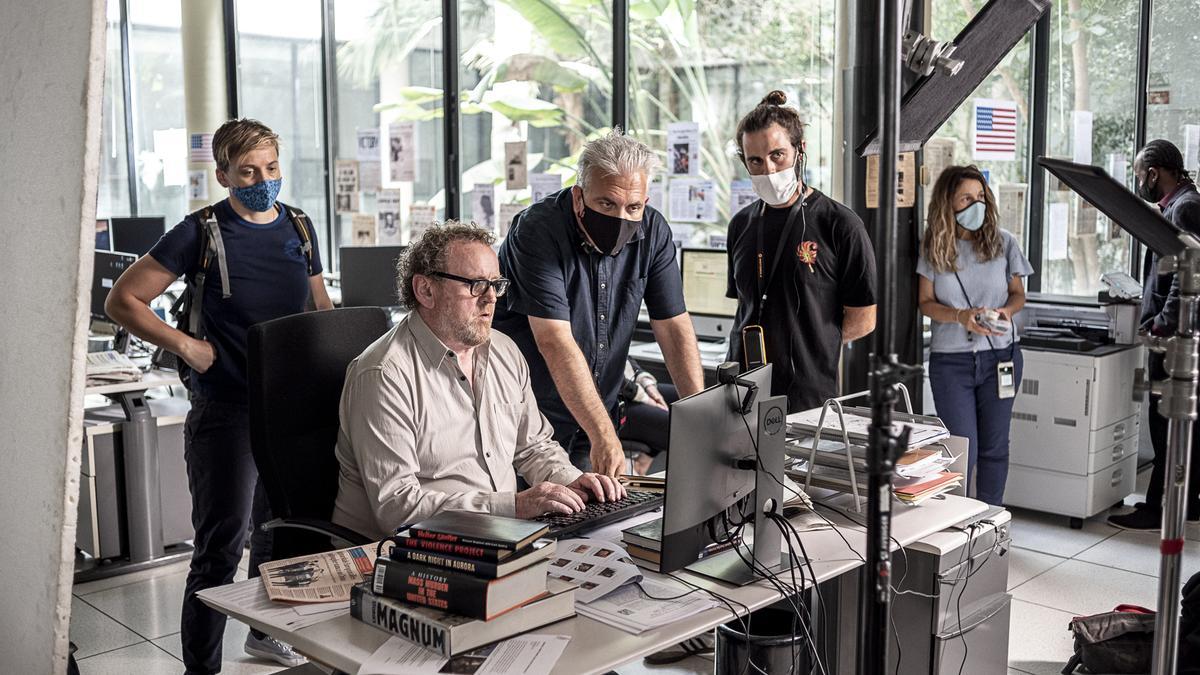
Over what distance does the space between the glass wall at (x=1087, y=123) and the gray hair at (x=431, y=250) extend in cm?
409

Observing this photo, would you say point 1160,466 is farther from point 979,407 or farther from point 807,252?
point 807,252

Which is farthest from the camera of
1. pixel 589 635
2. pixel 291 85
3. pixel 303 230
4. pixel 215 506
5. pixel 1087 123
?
pixel 291 85

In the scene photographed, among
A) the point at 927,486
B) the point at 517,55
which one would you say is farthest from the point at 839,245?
the point at 517,55

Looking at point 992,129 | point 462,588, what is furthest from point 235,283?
point 992,129

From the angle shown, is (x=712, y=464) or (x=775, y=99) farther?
(x=775, y=99)

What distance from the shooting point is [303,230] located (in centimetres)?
329

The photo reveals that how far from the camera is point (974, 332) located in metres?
4.32

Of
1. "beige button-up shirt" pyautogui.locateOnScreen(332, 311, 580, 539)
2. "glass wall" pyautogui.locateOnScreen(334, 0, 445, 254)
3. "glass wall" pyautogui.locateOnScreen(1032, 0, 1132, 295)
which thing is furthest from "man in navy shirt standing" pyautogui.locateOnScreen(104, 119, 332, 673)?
"glass wall" pyautogui.locateOnScreen(1032, 0, 1132, 295)

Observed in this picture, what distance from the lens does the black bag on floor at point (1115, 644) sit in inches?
121

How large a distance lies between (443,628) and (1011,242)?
3473 mm

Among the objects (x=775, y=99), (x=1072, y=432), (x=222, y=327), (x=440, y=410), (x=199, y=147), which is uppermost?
(x=199, y=147)

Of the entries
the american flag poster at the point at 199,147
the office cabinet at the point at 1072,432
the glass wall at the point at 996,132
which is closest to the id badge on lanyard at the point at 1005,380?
the office cabinet at the point at 1072,432

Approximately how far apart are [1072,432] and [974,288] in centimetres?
80

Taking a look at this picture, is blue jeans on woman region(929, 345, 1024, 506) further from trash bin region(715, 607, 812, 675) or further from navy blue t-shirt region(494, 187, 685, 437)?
trash bin region(715, 607, 812, 675)
